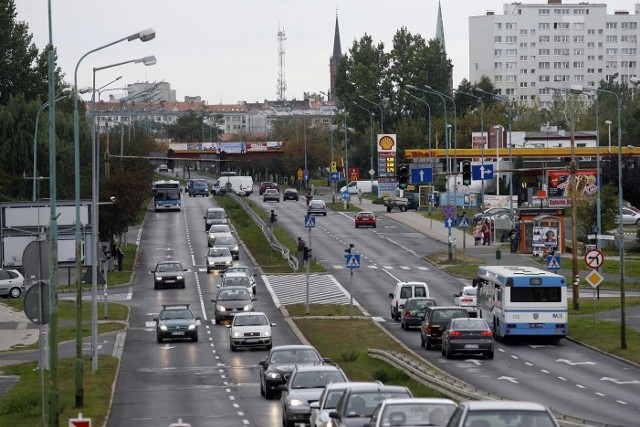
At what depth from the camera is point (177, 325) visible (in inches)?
1890

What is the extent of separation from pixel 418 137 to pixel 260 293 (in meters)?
95.8

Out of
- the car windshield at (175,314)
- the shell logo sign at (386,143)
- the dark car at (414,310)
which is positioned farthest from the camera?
the shell logo sign at (386,143)

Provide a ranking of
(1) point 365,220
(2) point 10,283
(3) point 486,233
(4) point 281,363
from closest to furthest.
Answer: (4) point 281,363 → (2) point 10,283 → (3) point 486,233 → (1) point 365,220

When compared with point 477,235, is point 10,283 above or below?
below

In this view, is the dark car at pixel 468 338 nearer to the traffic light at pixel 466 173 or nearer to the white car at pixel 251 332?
the white car at pixel 251 332

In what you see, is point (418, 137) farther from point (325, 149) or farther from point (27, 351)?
point (27, 351)

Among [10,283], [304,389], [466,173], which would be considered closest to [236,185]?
[10,283]

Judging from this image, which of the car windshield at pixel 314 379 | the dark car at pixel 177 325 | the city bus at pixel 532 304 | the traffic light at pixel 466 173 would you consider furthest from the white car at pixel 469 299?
the car windshield at pixel 314 379

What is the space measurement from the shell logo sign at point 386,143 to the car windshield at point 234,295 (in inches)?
2473

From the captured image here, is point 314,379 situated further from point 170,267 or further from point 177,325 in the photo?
point 170,267

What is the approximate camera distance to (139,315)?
58.1m

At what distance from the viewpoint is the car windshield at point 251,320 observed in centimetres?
4491

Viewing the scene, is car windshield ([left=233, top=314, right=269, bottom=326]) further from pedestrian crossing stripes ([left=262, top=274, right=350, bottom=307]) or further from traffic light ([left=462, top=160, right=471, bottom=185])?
pedestrian crossing stripes ([left=262, top=274, right=350, bottom=307])

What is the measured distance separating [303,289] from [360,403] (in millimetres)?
45389
